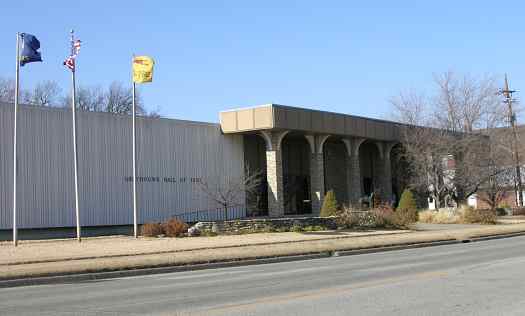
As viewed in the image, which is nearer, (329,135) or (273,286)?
(273,286)

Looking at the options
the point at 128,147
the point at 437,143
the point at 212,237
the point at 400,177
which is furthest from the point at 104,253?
the point at 400,177

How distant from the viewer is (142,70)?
3212 cm

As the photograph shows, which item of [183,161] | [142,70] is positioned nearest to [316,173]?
[183,161]

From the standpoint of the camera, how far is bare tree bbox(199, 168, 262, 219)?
1704 inches

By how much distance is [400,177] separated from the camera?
60188mm

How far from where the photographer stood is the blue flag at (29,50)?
95.4 feet

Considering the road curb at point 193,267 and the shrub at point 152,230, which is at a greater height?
the shrub at point 152,230

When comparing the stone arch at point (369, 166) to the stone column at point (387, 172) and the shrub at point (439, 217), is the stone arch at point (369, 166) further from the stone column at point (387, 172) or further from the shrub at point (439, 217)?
the shrub at point (439, 217)

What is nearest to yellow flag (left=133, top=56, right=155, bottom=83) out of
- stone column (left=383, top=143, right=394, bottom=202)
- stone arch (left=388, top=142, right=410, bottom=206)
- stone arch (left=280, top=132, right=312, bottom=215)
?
stone arch (left=280, top=132, right=312, bottom=215)

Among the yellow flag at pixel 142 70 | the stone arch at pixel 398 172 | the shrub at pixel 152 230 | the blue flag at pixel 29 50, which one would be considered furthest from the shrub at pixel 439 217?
the blue flag at pixel 29 50

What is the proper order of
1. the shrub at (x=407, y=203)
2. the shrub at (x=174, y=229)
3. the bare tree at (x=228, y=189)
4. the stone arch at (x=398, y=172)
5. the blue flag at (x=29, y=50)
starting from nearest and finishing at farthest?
the blue flag at (x=29, y=50) → the shrub at (x=174, y=229) → the shrub at (x=407, y=203) → the bare tree at (x=228, y=189) → the stone arch at (x=398, y=172)

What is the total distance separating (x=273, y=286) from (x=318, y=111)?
33750 mm

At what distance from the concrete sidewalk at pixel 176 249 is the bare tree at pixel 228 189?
1033 cm

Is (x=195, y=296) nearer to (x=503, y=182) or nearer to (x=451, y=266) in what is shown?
(x=451, y=266)
